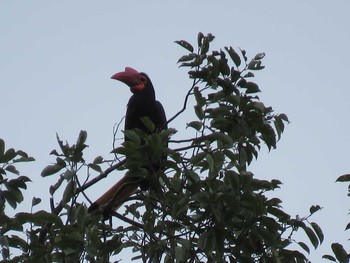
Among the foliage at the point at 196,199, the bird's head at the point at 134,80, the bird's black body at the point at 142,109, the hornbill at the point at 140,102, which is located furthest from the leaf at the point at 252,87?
the bird's head at the point at 134,80

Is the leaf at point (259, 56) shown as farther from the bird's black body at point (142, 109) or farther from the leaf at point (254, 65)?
the bird's black body at point (142, 109)

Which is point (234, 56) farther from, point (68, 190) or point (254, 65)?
point (68, 190)

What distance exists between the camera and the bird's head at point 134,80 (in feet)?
18.2

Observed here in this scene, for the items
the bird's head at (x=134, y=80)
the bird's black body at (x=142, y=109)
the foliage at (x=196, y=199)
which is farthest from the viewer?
the bird's head at (x=134, y=80)

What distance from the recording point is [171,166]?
3168mm

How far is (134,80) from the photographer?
5.61 meters

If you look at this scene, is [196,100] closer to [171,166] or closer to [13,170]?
[171,166]

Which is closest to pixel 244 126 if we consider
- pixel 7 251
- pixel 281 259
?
pixel 281 259

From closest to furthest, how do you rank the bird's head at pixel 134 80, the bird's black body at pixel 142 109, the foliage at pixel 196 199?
the foliage at pixel 196 199
the bird's black body at pixel 142 109
the bird's head at pixel 134 80

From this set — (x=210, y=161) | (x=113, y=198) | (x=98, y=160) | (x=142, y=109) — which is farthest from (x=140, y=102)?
(x=210, y=161)

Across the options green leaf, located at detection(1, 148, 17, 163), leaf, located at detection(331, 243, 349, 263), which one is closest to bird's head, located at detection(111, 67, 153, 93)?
green leaf, located at detection(1, 148, 17, 163)

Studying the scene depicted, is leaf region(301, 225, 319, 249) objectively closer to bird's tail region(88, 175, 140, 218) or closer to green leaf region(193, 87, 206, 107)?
green leaf region(193, 87, 206, 107)

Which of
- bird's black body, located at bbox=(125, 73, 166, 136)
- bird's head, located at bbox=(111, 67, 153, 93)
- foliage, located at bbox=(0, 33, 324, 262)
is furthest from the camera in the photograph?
bird's head, located at bbox=(111, 67, 153, 93)

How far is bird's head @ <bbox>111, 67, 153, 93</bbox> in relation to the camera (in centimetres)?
556
